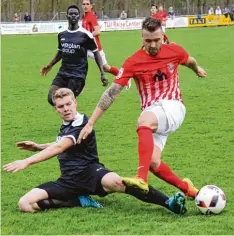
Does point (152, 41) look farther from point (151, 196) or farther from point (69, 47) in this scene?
point (69, 47)

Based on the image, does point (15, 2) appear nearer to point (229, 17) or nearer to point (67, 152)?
point (229, 17)

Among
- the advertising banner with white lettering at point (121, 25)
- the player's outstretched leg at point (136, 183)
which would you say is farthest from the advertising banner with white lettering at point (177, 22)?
the player's outstretched leg at point (136, 183)

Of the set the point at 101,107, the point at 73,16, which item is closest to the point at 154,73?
the point at 101,107

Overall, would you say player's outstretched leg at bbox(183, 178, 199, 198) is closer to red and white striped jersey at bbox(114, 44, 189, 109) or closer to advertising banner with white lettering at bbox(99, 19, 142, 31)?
red and white striped jersey at bbox(114, 44, 189, 109)

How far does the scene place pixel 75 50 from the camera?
954 cm

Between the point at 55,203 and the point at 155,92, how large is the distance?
55.5 inches

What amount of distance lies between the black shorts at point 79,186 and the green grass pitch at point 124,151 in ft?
0.58

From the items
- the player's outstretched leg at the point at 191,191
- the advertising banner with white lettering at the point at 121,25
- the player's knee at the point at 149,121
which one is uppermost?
the player's knee at the point at 149,121

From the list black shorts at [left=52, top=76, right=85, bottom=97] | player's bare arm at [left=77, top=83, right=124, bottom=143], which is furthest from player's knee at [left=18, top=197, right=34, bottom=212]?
black shorts at [left=52, top=76, right=85, bottom=97]

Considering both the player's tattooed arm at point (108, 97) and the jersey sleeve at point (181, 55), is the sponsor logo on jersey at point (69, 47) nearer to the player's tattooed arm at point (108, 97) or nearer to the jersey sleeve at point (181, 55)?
the jersey sleeve at point (181, 55)

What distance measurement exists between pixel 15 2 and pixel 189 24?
36.8 metres

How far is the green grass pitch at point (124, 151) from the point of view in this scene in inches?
202

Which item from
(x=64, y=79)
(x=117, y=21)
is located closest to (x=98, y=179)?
(x=64, y=79)

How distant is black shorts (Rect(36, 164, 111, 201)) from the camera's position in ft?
18.9
